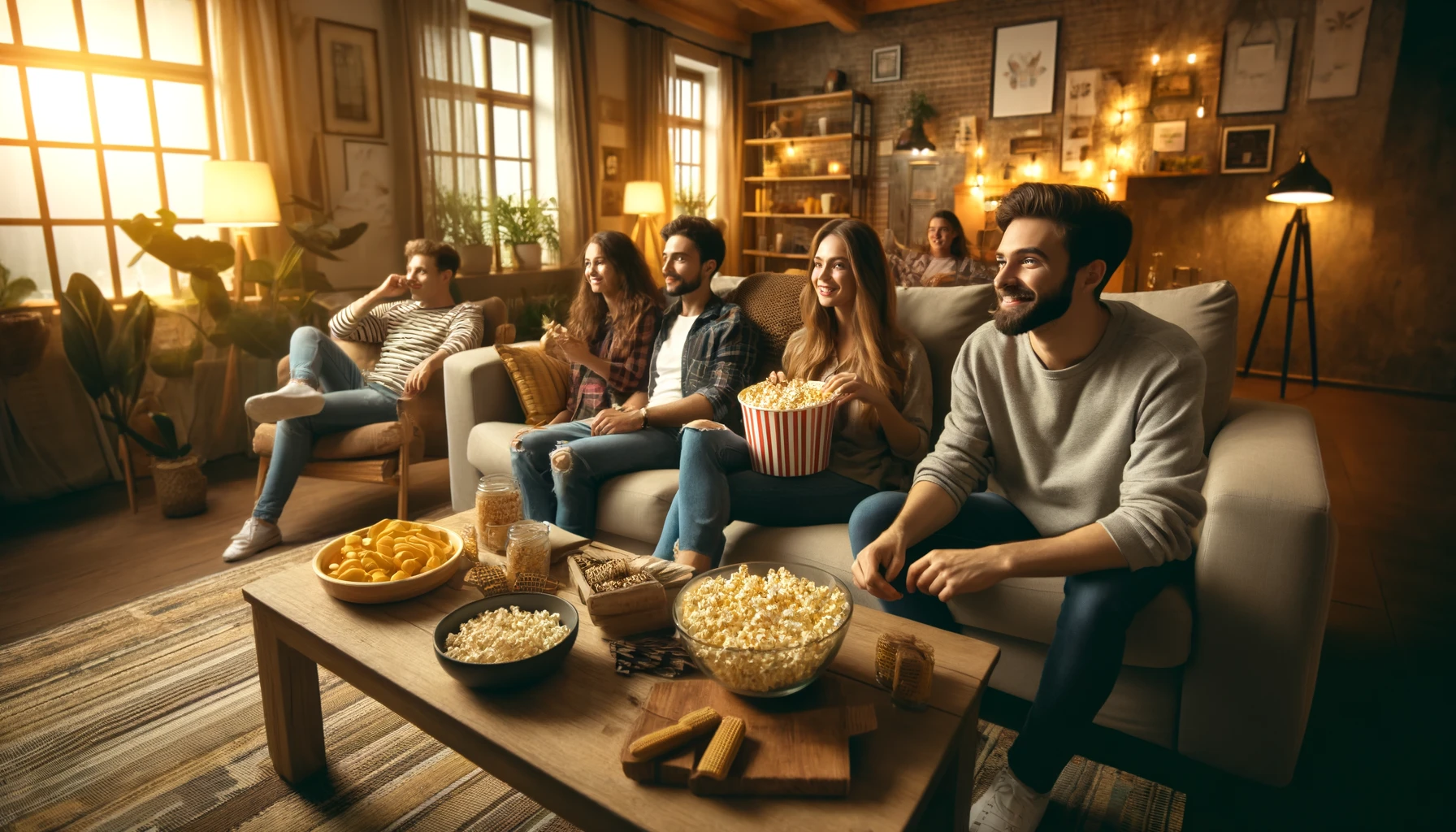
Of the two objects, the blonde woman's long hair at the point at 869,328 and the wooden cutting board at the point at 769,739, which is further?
the blonde woman's long hair at the point at 869,328

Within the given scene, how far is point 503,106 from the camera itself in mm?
5293

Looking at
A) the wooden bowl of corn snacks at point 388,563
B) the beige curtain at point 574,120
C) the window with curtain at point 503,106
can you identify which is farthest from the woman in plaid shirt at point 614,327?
the beige curtain at point 574,120

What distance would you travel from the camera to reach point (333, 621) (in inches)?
50.4

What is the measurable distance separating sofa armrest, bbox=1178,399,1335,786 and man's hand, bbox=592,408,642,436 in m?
1.35

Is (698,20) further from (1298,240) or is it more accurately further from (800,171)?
(1298,240)

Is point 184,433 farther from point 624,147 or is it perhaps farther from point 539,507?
point 624,147

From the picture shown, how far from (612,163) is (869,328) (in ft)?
14.9

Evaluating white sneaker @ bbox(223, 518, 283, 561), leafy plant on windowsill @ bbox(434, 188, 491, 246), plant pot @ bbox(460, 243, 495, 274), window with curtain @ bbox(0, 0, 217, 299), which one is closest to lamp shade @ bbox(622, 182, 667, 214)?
leafy plant on windowsill @ bbox(434, 188, 491, 246)

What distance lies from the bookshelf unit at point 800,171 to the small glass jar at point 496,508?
5456 millimetres

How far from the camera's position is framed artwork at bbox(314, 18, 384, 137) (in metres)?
4.00

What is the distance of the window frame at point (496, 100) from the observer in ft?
16.5

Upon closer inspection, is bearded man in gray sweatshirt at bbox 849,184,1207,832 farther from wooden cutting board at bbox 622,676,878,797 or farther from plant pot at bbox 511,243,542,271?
plant pot at bbox 511,243,542,271

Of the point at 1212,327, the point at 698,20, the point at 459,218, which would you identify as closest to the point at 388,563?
the point at 1212,327

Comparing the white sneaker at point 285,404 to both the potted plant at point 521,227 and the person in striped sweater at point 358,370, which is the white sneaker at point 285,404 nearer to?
the person in striped sweater at point 358,370
